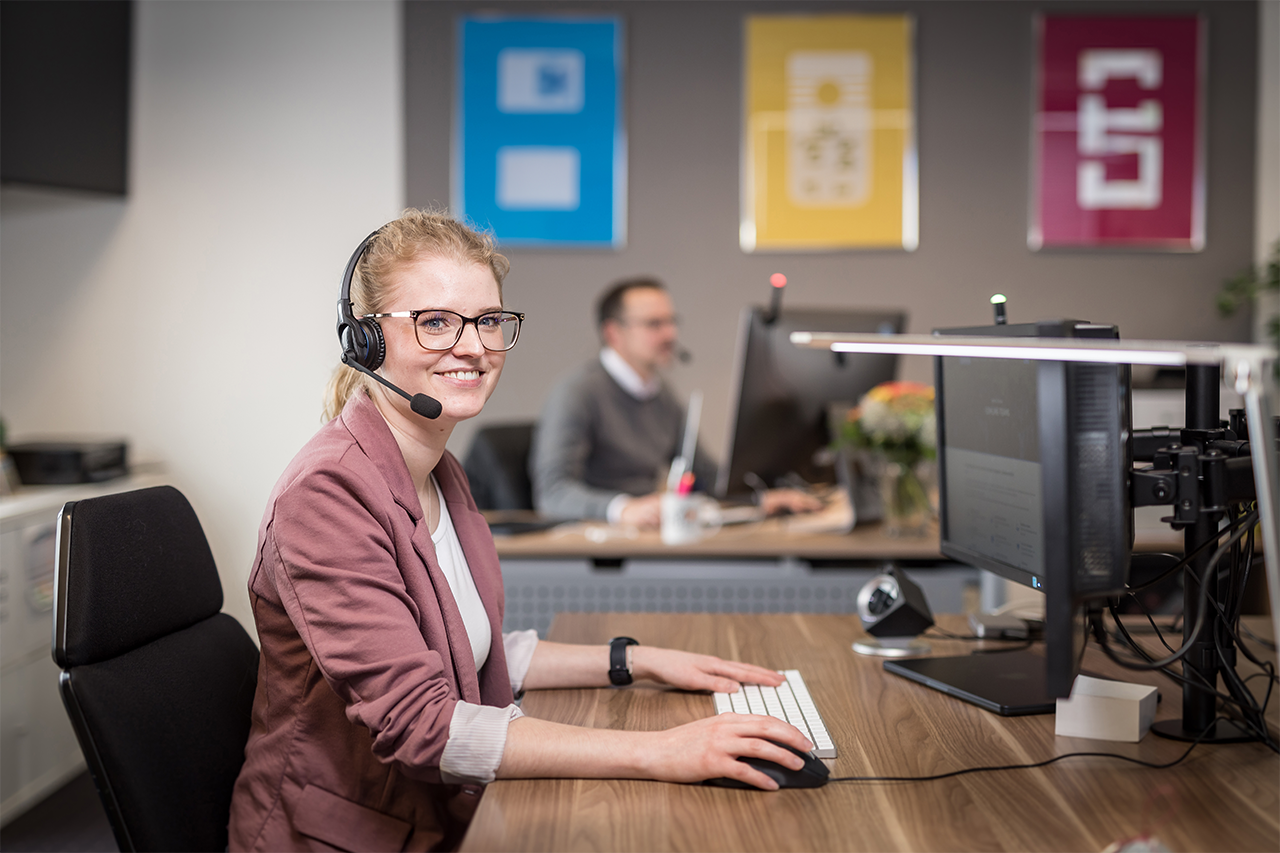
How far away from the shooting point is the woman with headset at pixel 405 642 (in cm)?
108

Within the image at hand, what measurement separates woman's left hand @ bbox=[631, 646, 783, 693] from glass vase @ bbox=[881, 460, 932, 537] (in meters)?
1.26

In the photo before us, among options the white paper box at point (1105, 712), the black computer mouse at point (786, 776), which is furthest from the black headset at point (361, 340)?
the white paper box at point (1105, 712)

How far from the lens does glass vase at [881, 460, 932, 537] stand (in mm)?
2578

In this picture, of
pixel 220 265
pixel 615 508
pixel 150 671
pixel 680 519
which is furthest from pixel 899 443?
pixel 220 265

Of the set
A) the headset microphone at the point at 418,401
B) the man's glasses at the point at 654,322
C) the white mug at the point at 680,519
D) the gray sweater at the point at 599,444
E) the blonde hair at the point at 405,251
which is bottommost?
the white mug at the point at 680,519

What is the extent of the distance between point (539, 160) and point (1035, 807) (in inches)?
128

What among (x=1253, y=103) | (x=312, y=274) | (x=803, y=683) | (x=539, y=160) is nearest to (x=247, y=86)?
(x=312, y=274)

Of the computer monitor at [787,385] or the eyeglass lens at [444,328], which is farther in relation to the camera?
the computer monitor at [787,385]

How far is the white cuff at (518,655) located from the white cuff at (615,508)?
125 cm

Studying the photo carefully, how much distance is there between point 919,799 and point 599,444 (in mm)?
2390

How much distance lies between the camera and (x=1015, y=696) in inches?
53.0

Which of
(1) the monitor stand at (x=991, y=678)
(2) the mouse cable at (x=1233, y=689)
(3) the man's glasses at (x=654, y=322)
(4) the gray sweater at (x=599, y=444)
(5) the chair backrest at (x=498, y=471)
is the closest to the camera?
(2) the mouse cable at (x=1233, y=689)

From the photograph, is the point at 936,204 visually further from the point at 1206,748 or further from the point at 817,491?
the point at 1206,748

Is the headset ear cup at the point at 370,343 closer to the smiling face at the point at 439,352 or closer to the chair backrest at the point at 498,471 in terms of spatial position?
the smiling face at the point at 439,352
